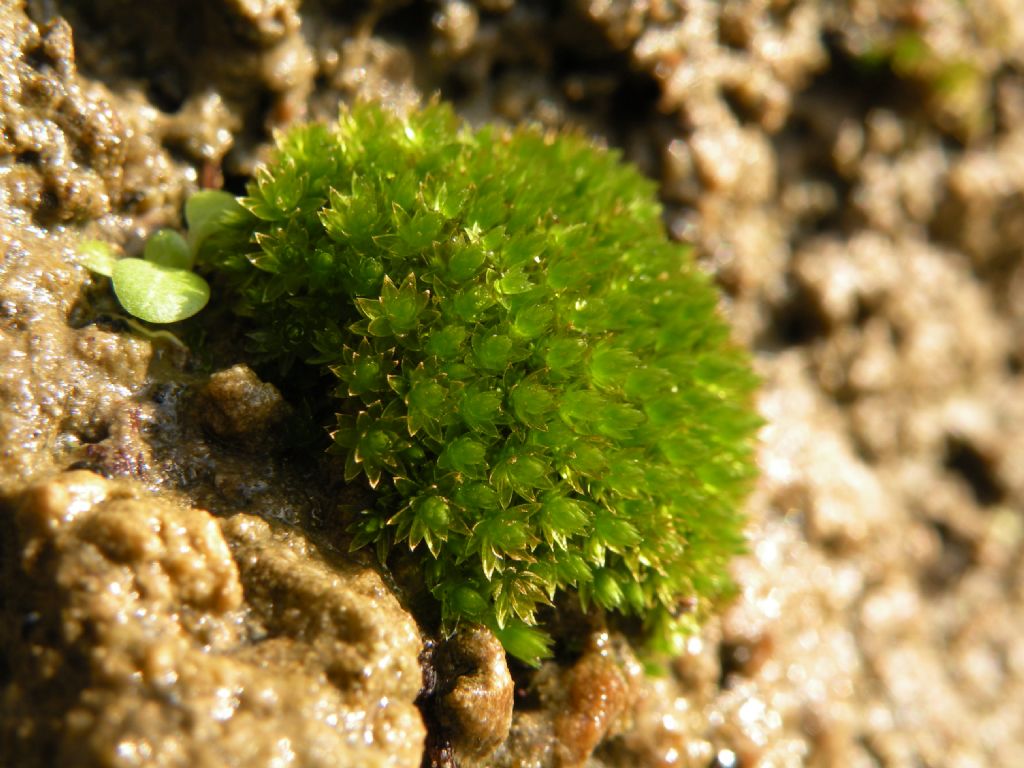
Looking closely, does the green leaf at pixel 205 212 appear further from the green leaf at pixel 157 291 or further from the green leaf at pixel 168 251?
the green leaf at pixel 157 291

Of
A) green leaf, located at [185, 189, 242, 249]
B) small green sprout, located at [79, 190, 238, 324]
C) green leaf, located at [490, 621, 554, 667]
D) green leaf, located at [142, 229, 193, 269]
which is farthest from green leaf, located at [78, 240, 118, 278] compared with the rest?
green leaf, located at [490, 621, 554, 667]

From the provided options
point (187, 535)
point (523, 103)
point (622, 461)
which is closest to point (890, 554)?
point (622, 461)

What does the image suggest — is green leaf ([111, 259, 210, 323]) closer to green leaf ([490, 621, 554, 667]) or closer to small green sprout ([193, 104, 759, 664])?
small green sprout ([193, 104, 759, 664])

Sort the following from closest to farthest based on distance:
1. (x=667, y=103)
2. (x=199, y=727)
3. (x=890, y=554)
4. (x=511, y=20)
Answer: (x=199, y=727)
(x=511, y=20)
(x=667, y=103)
(x=890, y=554)

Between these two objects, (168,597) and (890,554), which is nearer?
(168,597)

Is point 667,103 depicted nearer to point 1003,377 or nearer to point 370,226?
point 370,226

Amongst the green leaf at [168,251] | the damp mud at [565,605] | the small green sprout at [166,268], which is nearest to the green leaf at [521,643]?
the damp mud at [565,605]

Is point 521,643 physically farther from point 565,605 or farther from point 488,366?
point 488,366
